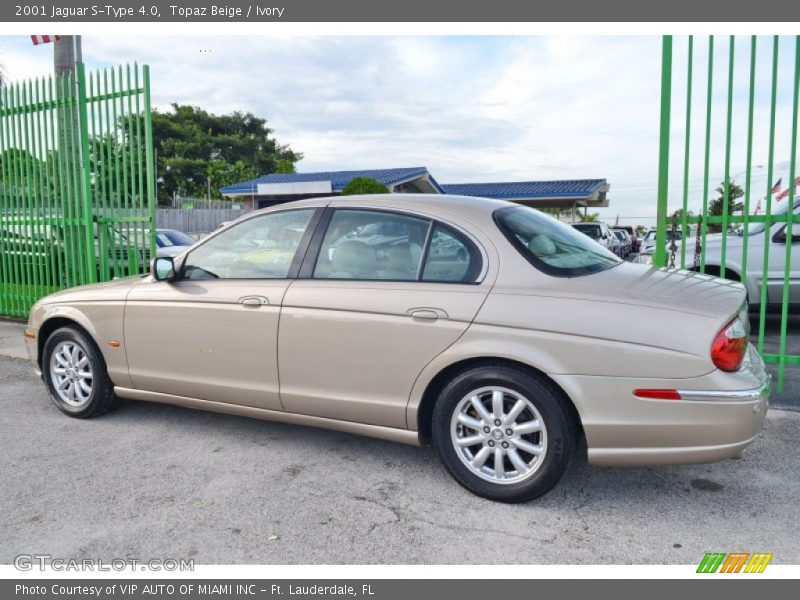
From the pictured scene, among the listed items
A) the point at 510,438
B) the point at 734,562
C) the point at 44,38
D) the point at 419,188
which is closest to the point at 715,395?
the point at 734,562

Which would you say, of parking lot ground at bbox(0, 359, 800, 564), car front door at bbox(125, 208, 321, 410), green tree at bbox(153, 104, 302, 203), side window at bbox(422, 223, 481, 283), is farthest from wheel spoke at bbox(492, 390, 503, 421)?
green tree at bbox(153, 104, 302, 203)

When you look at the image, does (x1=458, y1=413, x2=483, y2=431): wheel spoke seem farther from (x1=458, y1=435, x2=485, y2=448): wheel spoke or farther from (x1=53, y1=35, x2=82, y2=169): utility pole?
(x1=53, y1=35, x2=82, y2=169): utility pole

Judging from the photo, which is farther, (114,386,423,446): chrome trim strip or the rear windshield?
(114,386,423,446): chrome trim strip

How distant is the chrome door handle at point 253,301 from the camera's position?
396 cm

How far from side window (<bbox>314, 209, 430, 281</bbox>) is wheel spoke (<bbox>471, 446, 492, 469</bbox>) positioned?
982mm

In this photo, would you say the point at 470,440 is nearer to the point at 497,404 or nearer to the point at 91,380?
Result: the point at 497,404

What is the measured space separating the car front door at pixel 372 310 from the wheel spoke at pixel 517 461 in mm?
605

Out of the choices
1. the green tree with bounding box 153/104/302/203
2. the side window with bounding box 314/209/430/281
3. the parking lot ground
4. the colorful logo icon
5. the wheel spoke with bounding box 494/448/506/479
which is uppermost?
the green tree with bounding box 153/104/302/203

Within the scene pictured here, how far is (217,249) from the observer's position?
14.3 ft

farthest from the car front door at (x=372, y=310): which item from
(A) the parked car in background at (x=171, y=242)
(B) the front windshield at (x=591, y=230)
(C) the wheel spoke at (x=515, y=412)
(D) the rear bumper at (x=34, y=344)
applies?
(B) the front windshield at (x=591, y=230)

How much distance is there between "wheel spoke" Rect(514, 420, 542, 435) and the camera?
3.25m

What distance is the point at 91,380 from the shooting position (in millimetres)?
4781

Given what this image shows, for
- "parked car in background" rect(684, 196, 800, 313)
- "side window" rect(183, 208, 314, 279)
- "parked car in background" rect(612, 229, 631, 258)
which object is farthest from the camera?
"parked car in background" rect(612, 229, 631, 258)

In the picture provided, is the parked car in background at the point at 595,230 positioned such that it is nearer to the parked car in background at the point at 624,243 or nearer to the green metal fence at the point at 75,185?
the parked car in background at the point at 624,243
